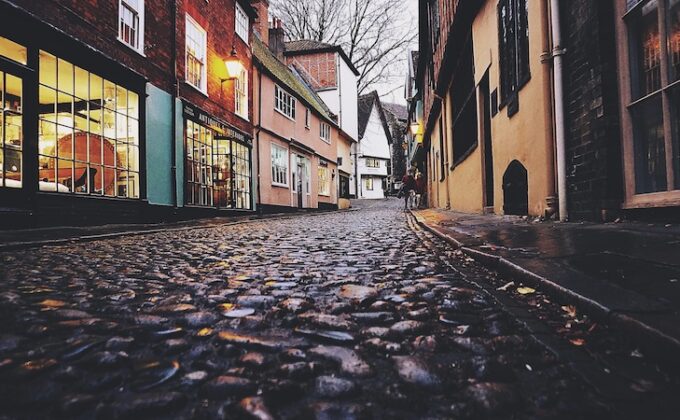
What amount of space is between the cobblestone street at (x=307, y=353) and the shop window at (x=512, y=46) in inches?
184

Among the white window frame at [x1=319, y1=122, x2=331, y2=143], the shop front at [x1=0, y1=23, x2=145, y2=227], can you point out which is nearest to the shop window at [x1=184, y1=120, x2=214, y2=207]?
the shop front at [x1=0, y1=23, x2=145, y2=227]

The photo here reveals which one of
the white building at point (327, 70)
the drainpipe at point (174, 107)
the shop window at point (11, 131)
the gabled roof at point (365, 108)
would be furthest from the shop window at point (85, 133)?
the gabled roof at point (365, 108)

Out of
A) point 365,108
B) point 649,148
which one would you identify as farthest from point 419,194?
point 365,108

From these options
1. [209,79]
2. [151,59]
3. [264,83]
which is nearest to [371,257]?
[151,59]

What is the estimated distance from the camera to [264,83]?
634 inches

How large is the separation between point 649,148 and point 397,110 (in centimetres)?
5804

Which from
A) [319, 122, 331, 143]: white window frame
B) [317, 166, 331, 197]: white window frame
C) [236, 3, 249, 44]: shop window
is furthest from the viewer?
[319, 122, 331, 143]: white window frame

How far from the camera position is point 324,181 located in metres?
24.2

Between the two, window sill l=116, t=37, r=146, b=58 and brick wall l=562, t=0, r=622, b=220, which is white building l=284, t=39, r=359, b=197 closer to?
window sill l=116, t=37, r=146, b=58

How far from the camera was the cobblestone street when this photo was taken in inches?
37.8

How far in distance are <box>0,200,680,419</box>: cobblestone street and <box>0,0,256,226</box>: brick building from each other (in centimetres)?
530

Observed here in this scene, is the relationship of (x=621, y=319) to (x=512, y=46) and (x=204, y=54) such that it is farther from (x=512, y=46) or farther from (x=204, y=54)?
(x=204, y=54)

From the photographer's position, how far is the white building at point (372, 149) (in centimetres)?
4394

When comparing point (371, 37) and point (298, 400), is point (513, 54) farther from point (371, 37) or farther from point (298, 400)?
point (371, 37)
